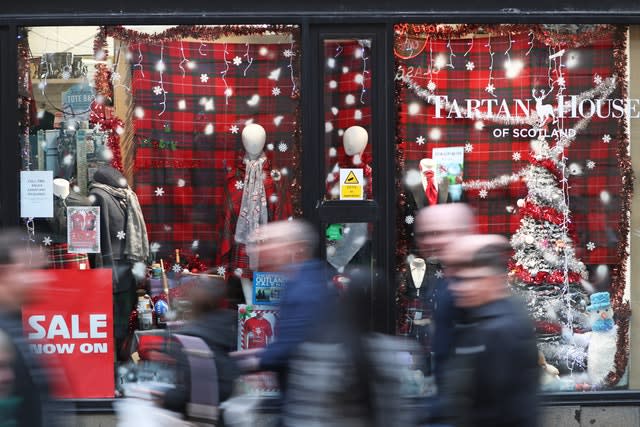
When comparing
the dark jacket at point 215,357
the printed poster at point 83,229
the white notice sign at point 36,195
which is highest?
the white notice sign at point 36,195

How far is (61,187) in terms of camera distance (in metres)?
7.85

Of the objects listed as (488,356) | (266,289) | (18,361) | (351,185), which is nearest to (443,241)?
(488,356)

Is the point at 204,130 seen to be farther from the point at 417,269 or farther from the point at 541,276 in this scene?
the point at 541,276

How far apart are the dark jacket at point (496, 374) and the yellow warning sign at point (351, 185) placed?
157 inches

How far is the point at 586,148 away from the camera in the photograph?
805 cm

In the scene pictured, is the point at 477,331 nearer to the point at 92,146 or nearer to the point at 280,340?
the point at 280,340

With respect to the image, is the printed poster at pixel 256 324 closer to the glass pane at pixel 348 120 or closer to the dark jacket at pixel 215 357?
the glass pane at pixel 348 120

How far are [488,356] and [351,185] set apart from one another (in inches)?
163

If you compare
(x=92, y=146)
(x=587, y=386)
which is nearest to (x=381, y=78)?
(x=92, y=146)

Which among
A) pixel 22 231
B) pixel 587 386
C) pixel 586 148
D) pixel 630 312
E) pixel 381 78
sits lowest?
pixel 587 386

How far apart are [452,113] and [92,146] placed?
2931 mm

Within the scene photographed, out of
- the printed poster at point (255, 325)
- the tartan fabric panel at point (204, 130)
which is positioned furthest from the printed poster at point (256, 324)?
the tartan fabric panel at point (204, 130)

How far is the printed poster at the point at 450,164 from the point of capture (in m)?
8.02

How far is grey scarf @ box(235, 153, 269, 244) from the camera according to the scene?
Result: 8000mm
